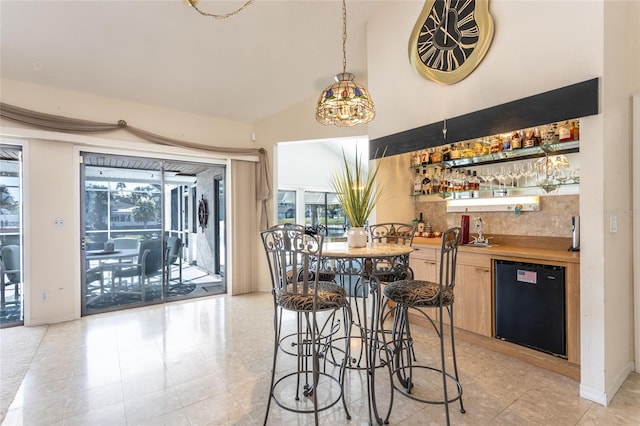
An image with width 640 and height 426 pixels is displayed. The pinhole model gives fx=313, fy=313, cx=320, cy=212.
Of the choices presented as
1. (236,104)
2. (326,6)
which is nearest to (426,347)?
(326,6)

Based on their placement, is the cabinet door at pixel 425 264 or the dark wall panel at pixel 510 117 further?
the cabinet door at pixel 425 264

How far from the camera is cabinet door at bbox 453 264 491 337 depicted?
2.97 m

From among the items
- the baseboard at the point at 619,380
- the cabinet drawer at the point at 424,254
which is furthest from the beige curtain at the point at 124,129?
the baseboard at the point at 619,380

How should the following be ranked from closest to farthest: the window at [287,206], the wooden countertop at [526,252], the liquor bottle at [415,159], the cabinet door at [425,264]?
the wooden countertop at [526,252] < the cabinet door at [425,264] < the liquor bottle at [415,159] < the window at [287,206]

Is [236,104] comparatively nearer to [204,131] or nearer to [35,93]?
[204,131]

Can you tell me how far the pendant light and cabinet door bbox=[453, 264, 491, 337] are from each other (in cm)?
181

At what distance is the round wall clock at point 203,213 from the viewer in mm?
5375

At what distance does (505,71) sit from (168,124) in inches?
172

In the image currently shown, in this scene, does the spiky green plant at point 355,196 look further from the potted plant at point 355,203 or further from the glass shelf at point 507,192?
the glass shelf at point 507,192

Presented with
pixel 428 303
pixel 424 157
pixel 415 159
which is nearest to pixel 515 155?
pixel 424 157

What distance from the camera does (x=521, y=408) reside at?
210cm

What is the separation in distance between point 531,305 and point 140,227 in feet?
16.1

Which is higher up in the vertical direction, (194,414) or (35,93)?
(35,93)

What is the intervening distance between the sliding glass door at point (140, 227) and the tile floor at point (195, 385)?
3.29 feet
